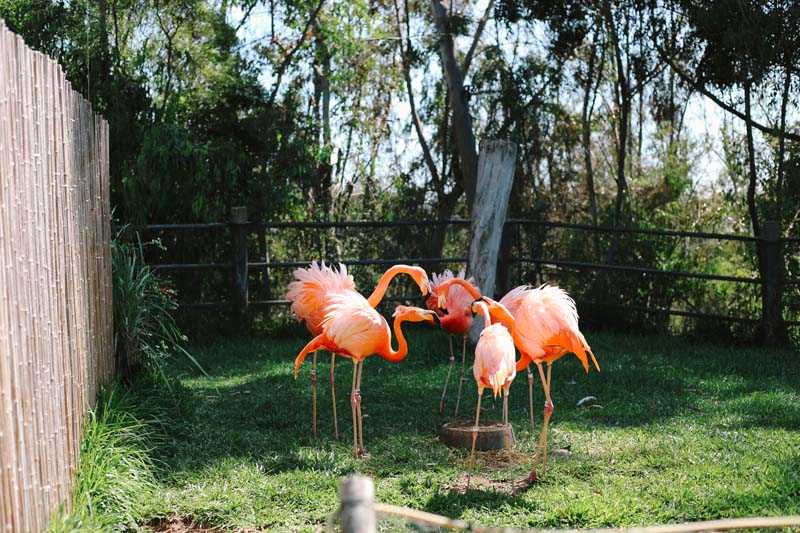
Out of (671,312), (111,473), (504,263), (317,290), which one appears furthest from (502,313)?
(504,263)

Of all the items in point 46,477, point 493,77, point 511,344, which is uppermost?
point 493,77

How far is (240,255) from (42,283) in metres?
5.62

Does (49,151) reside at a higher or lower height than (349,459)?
higher

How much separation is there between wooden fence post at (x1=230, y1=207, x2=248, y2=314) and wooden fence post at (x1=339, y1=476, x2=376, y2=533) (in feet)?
23.2

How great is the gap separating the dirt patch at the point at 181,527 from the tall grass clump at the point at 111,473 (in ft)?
0.27

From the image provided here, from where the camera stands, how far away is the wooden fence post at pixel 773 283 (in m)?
7.99

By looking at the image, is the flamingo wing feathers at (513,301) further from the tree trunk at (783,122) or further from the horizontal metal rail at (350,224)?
the tree trunk at (783,122)

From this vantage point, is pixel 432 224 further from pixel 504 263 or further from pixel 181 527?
pixel 181 527

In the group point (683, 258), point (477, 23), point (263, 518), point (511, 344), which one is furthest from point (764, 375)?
point (477, 23)

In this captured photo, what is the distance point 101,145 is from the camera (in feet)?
14.9

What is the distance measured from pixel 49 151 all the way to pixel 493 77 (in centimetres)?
850

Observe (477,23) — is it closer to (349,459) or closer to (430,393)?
(430,393)

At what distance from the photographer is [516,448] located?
195 inches

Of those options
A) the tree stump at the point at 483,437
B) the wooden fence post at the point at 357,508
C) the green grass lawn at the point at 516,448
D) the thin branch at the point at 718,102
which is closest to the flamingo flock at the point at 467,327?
the tree stump at the point at 483,437
